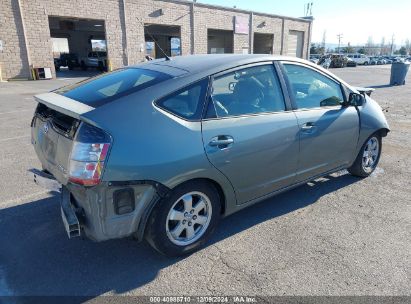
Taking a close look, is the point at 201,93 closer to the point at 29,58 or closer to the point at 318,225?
the point at 318,225

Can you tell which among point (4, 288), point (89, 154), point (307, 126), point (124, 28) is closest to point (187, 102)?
point (89, 154)

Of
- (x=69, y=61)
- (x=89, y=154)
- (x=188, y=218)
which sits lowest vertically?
(x=188, y=218)

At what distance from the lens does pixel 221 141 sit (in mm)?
2834

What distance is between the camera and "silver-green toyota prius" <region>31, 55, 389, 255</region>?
7.99 feet

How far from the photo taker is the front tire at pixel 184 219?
8.78ft

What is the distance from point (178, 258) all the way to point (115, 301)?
67 centimetres

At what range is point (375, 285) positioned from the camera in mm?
2578

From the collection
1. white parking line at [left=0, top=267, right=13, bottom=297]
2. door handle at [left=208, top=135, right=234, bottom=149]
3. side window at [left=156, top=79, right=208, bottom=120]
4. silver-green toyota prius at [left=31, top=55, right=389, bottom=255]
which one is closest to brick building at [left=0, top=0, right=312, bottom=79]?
silver-green toyota prius at [left=31, top=55, right=389, bottom=255]

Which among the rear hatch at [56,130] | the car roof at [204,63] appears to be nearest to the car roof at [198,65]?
the car roof at [204,63]

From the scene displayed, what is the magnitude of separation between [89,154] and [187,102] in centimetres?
91

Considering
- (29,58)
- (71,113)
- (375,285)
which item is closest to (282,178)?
(375,285)

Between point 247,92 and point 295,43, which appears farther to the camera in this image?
point 295,43

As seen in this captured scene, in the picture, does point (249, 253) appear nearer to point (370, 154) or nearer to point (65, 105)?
point (65, 105)

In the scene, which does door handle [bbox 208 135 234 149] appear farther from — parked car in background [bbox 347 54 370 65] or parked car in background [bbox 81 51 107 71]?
parked car in background [bbox 347 54 370 65]
